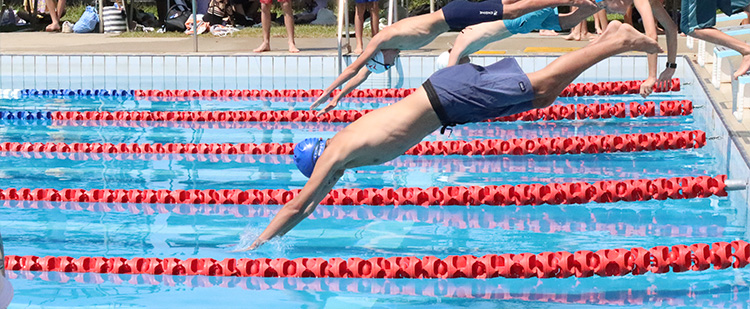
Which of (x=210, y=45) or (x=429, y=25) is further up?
(x=429, y=25)

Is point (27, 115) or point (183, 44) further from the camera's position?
point (183, 44)

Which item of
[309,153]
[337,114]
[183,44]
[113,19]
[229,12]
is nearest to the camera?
[309,153]

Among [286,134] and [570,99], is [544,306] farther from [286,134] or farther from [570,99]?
[570,99]

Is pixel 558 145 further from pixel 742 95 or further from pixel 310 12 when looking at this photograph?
pixel 310 12

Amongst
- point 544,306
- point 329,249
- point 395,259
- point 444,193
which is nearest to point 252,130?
point 444,193

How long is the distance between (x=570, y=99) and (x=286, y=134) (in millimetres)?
3182

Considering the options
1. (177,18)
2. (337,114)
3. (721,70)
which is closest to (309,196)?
(337,114)

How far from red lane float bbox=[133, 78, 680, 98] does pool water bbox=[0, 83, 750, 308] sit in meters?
1.49

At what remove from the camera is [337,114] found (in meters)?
9.38

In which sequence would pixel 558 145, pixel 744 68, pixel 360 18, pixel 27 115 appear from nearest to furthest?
pixel 744 68, pixel 558 145, pixel 27 115, pixel 360 18

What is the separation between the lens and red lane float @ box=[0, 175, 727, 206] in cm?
621

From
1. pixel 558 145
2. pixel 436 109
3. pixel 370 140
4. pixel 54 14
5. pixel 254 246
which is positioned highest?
pixel 54 14

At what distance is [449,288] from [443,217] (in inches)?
52.2

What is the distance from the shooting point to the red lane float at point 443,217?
5.76 m
